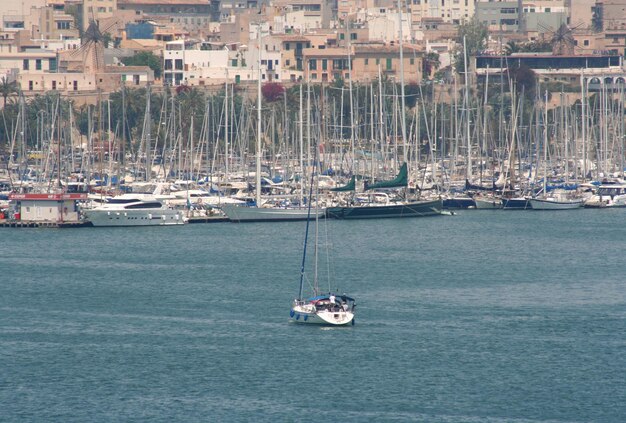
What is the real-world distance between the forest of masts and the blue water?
1313cm

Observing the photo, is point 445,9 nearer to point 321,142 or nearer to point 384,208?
point 321,142

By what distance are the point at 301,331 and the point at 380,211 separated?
105ft

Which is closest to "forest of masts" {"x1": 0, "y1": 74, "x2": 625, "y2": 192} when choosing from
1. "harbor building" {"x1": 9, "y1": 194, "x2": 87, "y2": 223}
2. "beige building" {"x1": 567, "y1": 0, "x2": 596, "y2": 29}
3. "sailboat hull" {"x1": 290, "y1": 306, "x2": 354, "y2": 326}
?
"harbor building" {"x1": 9, "y1": 194, "x2": 87, "y2": 223}

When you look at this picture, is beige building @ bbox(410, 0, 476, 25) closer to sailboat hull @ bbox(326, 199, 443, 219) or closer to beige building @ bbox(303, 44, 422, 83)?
beige building @ bbox(303, 44, 422, 83)

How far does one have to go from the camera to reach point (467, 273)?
66438mm

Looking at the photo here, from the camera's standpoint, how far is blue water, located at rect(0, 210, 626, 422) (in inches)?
1743

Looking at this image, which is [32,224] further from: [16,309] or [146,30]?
[146,30]

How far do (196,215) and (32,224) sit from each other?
8.44 meters

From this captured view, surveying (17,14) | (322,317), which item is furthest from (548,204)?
(17,14)

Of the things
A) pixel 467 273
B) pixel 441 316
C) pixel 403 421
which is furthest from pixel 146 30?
pixel 403 421

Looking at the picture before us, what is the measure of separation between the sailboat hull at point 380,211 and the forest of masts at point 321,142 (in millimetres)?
2848

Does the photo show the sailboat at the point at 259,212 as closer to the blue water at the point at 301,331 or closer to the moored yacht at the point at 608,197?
the blue water at the point at 301,331

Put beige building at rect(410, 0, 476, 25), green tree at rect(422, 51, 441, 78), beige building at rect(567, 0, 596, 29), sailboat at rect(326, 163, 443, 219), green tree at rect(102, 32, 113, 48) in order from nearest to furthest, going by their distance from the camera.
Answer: sailboat at rect(326, 163, 443, 219)
green tree at rect(422, 51, 441, 78)
green tree at rect(102, 32, 113, 48)
beige building at rect(567, 0, 596, 29)
beige building at rect(410, 0, 476, 25)

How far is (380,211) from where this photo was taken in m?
83.8
